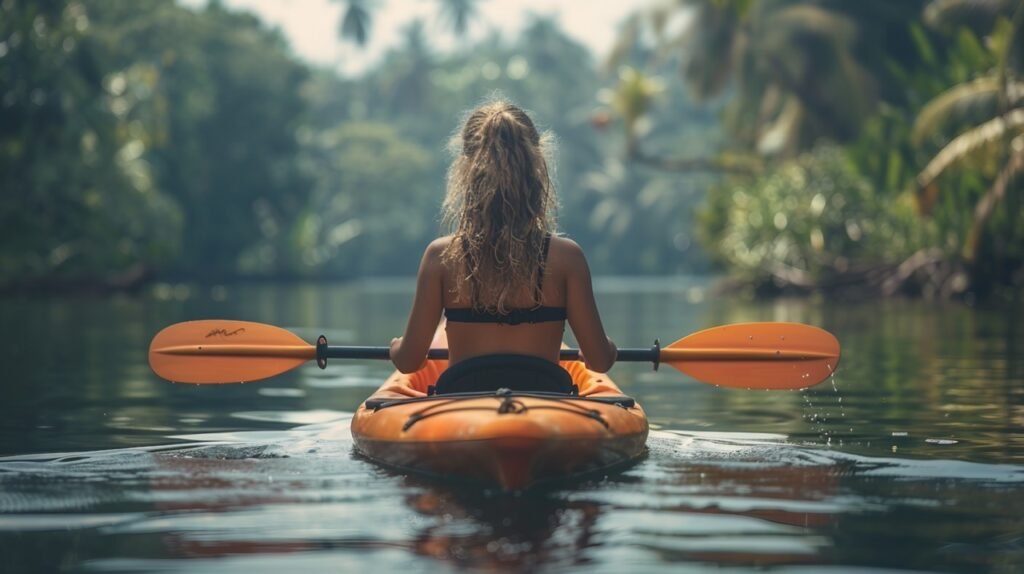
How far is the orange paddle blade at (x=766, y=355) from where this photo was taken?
8.23m

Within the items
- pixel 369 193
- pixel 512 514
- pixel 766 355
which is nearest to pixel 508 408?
pixel 512 514

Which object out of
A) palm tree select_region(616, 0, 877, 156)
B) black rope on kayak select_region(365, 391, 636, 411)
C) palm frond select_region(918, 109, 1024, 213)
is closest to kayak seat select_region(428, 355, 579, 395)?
black rope on kayak select_region(365, 391, 636, 411)

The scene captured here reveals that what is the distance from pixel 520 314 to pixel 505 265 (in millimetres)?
220

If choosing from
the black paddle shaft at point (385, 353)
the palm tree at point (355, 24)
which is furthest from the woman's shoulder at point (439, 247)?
the palm tree at point (355, 24)

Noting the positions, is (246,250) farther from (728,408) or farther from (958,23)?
(728,408)

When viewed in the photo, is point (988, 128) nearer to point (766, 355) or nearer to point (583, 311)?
point (766, 355)

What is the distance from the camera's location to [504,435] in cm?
571

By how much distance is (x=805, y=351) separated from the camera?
27.1 feet

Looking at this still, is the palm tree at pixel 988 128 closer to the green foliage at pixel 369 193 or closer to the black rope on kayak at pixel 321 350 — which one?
the black rope on kayak at pixel 321 350

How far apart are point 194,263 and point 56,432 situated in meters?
51.5

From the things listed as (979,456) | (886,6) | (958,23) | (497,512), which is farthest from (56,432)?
(886,6)

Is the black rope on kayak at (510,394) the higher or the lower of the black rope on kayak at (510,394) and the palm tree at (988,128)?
the lower

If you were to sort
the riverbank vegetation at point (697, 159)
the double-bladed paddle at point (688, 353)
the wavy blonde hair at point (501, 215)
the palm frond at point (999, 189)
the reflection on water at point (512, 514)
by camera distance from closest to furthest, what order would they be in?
the reflection on water at point (512, 514) → the wavy blonde hair at point (501, 215) → the double-bladed paddle at point (688, 353) → the palm frond at point (999, 189) → the riverbank vegetation at point (697, 159)

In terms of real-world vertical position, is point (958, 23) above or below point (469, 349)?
above
